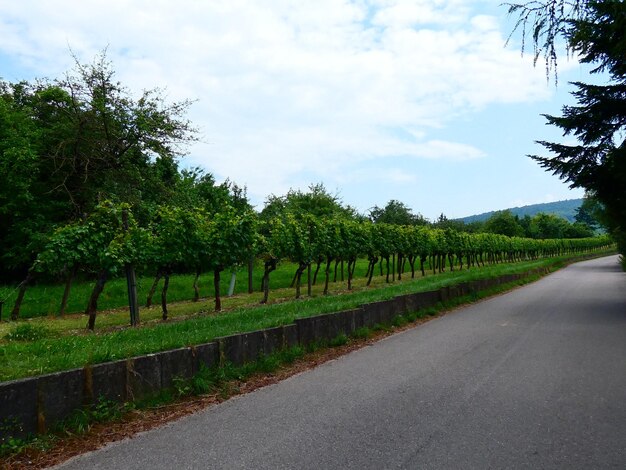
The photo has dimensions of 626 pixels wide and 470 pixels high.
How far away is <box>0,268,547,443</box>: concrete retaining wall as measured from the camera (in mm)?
4285

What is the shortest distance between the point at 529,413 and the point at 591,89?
1416 cm

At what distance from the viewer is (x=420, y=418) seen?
16.4ft

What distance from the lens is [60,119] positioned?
22234 mm

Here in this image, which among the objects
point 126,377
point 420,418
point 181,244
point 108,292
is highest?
point 181,244

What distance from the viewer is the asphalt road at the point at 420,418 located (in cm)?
402

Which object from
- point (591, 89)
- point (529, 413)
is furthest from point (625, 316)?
point (529, 413)

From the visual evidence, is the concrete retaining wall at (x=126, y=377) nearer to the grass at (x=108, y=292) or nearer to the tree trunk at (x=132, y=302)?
the tree trunk at (x=132, y=302)

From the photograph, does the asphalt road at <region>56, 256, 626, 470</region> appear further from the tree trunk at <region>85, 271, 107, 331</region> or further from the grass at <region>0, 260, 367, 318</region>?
the grass at <region>0, 260, 367, 318</region>

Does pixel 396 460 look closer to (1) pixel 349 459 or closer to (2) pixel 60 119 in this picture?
(1) pixel 349 459

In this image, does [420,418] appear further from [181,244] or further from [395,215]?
[395,215]

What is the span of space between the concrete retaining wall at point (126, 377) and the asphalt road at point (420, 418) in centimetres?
64

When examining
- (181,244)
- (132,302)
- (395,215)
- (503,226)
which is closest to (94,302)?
(132,302)

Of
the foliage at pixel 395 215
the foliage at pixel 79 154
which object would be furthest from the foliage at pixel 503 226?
the foliage at pixel 79 154

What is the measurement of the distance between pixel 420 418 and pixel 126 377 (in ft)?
10.4
